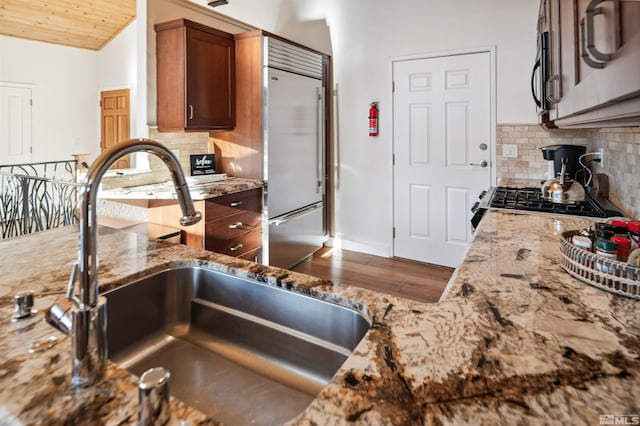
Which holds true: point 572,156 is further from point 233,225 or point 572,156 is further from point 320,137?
point 233,225

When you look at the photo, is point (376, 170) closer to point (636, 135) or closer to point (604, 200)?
point (604, 200)

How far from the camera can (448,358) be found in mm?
686

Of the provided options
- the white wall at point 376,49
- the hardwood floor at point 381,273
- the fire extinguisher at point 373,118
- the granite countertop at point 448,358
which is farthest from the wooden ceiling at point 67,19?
the granite countertop at point 448,358

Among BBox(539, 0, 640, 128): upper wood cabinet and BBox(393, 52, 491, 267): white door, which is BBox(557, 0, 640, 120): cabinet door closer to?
BBox(539, 0, 640, 128): upper wood cabinet

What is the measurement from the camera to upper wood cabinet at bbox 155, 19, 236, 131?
300 cm

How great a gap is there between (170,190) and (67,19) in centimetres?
540

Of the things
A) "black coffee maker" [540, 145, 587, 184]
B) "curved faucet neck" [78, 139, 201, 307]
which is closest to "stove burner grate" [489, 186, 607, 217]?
"black coffee maker" [540, 145, 587, 184]

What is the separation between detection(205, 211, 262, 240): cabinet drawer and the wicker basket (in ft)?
7.49

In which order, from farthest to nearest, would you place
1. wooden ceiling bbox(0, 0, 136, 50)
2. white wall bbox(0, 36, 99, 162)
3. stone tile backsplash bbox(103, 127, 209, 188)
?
white wall bbox(0, 36, 99, 162), wooden ceiling bbox(0, 0, 136, 50), stone tile backsplash bbox(103, 127, 209, 188)

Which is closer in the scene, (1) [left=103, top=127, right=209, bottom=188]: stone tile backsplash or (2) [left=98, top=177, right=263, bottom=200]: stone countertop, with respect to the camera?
(2) [left=98, top=177, right=263, bottom=200]: stone countertop

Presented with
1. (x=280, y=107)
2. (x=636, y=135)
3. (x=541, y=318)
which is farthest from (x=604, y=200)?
(x=280, y=107)

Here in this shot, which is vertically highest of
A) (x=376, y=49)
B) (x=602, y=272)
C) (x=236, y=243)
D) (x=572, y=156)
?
(x=376, y=49)

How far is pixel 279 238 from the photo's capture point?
3570mm

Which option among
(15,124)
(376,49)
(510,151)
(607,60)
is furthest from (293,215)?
(15,124)
